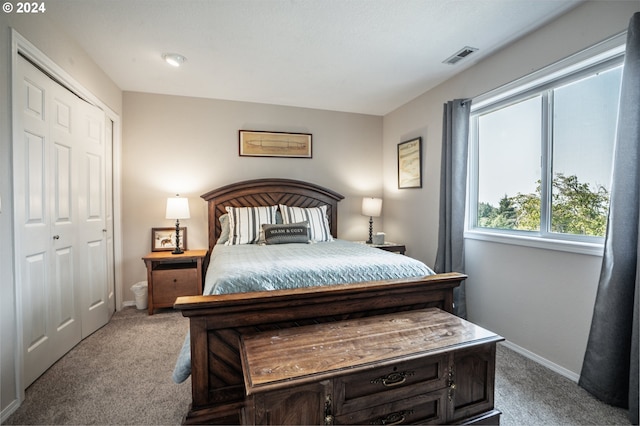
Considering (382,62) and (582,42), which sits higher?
(382,62)

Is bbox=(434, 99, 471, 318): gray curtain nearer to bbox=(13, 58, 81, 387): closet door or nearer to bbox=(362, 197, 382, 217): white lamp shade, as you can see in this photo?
bbox=(362, 197, 382, 217): white lamp shade

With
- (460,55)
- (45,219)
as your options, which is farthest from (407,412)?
(460,55)

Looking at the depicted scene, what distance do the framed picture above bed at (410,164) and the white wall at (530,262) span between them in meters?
0.10

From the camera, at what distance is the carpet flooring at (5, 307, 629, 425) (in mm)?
1605

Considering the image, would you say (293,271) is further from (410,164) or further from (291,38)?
(410,164)

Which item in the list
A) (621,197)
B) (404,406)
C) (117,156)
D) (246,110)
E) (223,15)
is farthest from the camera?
(246,110)

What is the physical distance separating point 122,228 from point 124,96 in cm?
157

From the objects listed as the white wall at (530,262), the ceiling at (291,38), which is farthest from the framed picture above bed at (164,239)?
the white wall at (530,262)

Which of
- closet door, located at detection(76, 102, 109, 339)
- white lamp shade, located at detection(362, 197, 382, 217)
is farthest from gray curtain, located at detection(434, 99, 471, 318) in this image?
closet door, located at detection(76, 102, 109, 339)

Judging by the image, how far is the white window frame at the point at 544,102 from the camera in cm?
188

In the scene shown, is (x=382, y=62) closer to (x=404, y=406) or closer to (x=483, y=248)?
(x=483, y=248)

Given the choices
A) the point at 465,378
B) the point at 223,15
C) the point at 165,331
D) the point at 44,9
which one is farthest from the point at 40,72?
the point at 465,378

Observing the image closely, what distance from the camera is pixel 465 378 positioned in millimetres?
1501

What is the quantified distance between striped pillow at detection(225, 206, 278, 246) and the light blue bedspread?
754 millimetres
